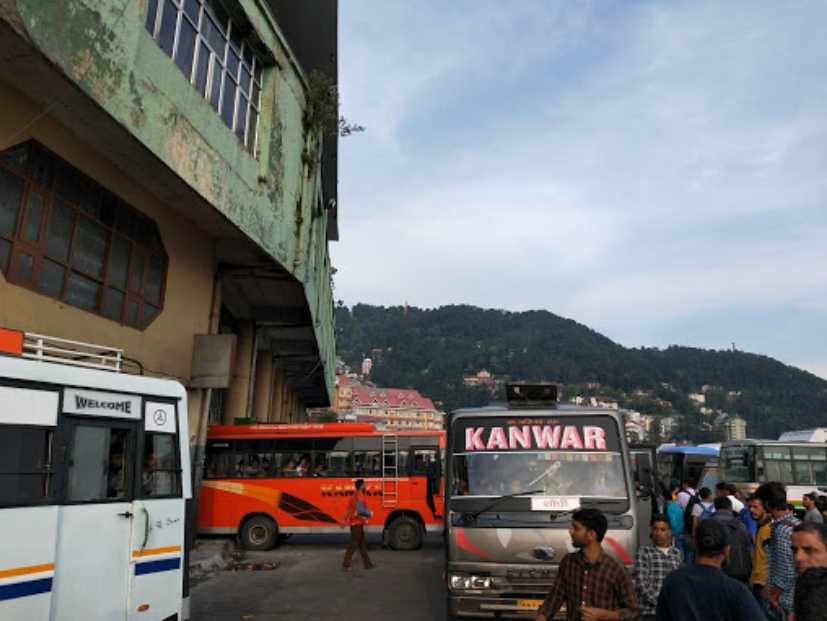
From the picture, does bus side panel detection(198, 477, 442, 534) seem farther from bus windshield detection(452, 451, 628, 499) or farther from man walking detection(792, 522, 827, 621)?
man walking detection(792, 522, 827, 621)

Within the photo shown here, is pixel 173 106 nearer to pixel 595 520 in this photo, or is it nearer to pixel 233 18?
pixel 233 18

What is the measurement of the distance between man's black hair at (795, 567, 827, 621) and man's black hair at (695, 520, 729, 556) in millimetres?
330

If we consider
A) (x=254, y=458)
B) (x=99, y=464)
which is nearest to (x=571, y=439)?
(x=99, y=464)

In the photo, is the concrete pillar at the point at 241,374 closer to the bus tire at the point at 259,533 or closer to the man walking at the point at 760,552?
the bus tire at the point at 259,533

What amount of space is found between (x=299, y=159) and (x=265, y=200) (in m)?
2.33

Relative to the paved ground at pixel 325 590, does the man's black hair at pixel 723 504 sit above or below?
above

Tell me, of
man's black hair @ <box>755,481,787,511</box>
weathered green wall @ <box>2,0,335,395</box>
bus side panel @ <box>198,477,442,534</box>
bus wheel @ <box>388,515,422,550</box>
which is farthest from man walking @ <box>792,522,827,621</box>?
bus wheel @ <box>388,515,422,550</box>

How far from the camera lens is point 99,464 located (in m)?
5.61

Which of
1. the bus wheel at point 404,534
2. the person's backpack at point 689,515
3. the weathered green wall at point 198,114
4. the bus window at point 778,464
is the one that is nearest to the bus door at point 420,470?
the bus wheel at point 404,534

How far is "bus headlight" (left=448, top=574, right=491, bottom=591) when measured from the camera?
6.03 meters

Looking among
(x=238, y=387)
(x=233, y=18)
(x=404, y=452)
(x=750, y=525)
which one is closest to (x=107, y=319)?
(x=233, y=18)

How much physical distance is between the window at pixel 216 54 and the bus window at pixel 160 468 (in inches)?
257

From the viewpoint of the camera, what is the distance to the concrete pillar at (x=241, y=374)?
20.3 metres

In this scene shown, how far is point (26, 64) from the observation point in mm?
7316
